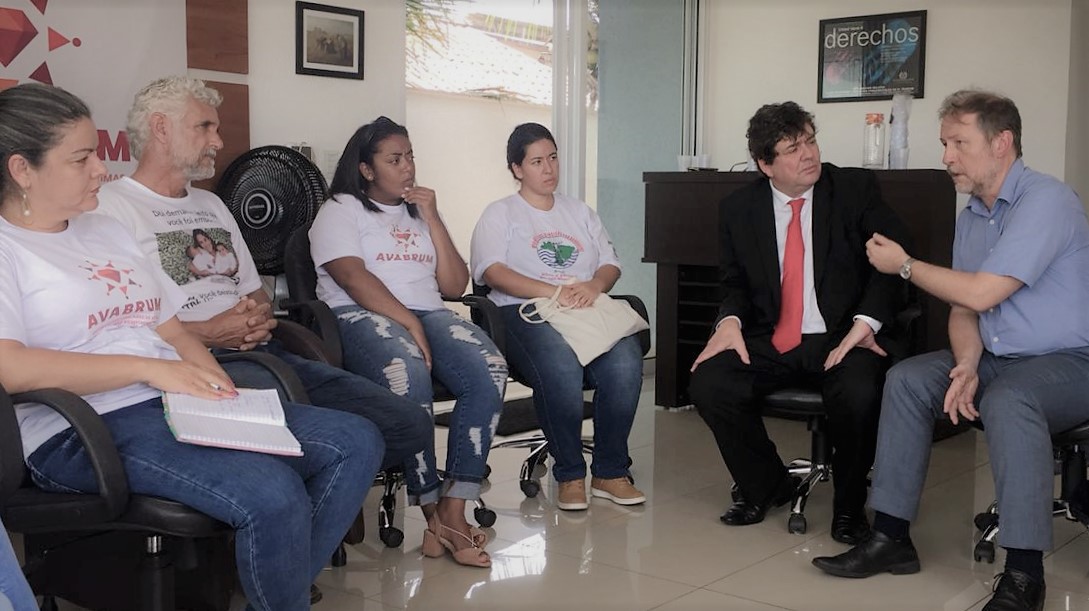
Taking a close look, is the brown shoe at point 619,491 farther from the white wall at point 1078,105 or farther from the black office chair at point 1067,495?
the white wall at point 1078,105

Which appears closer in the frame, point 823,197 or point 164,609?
point 164,609

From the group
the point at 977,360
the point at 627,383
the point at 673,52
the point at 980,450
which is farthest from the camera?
the point at 673,52

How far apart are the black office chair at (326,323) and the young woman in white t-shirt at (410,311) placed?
→ 0.07m

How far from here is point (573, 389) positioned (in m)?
3.60

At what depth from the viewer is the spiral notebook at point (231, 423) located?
214cm

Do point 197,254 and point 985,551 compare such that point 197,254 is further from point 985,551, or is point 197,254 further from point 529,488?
point 985,551

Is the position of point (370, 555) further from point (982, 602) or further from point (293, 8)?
point (293, 8)

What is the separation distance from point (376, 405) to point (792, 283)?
4.71ft

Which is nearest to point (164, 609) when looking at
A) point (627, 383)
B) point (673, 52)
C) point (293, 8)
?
point (627, 383)

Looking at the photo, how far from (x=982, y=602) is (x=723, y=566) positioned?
0.66 m

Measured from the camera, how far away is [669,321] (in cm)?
527

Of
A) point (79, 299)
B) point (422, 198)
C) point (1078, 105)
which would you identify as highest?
point (1078, 105)

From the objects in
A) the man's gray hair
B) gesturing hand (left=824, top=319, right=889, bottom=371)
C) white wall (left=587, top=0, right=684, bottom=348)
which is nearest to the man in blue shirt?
gesturing hand (left=824, top=319, right=889, bottom=371)

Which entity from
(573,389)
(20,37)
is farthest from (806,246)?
(20,37)
